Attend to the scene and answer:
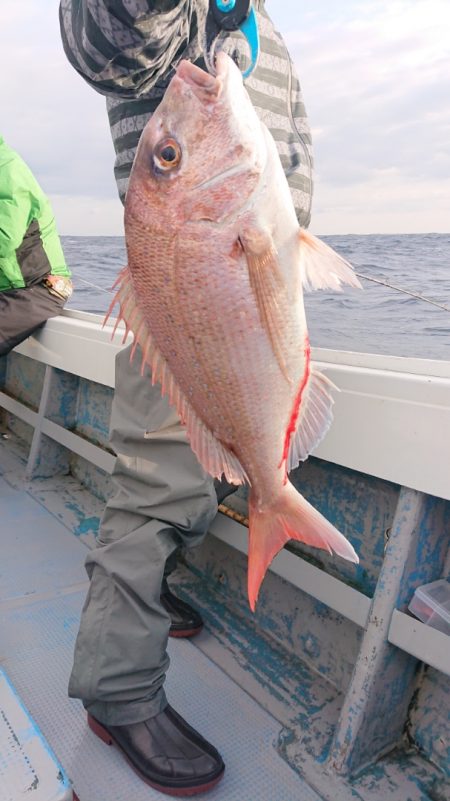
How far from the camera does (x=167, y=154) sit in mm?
1153

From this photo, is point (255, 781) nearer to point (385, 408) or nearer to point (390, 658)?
point (390, 658)

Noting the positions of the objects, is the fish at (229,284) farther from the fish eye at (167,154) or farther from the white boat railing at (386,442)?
the white boat railing at (386,442)

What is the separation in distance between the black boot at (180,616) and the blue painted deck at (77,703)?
0.14 feet

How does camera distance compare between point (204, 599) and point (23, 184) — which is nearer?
point (204, 599)

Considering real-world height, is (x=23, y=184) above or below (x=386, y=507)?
above

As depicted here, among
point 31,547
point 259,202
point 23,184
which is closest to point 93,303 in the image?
point 23,184

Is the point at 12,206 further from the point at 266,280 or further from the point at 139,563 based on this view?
the point at 266,280

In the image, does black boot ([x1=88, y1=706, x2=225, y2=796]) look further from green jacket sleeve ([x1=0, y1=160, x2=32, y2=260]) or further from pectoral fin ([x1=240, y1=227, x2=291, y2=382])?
green jacket sleeve ([x1=0, y1=160, x2=32, y2=260])

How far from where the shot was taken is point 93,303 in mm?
8766

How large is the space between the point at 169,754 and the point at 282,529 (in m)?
0.82

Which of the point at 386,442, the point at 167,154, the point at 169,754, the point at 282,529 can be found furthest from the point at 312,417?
the point at 169,754

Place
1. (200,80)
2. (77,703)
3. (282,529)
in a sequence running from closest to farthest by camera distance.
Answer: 1. (200,80)
2. (282,529)
3. (77,703)

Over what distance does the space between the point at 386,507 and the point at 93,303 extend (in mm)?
7428

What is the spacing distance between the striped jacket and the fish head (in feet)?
0.87
